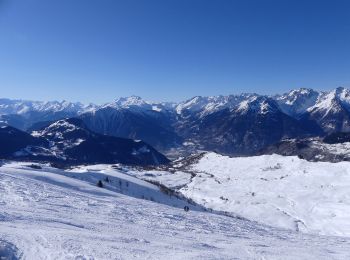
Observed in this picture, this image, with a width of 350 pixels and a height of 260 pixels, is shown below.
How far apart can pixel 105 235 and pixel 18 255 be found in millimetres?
6946

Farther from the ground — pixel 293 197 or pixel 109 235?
pixel 109 235

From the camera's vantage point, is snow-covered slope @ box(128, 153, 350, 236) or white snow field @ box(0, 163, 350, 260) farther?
snow-covered slope @ box(128, 153, 350, 236)

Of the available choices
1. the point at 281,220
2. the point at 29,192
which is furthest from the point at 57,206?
the point at 281,220

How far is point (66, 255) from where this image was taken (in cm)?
1769

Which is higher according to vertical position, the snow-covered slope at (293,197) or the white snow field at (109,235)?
the white snow field at (109,235)

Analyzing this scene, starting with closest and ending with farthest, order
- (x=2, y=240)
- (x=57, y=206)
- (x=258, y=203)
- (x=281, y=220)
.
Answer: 1. (x=2, y=240)
2. (x=57, y=206)
3. (x=281, y=220)
4. (x=258, y=203)

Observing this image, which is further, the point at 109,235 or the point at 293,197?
the point at 293,197

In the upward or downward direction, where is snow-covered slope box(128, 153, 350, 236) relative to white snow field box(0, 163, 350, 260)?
downward

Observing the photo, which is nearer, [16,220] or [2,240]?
[2,240]

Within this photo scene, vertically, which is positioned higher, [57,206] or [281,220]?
[57,206]

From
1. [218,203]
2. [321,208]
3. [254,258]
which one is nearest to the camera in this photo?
[254,258]

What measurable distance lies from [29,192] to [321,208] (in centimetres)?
10270

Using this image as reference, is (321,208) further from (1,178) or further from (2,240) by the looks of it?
(2,240)

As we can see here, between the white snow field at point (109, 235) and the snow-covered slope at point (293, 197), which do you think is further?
the snow-covered slope at point (293, 197)
